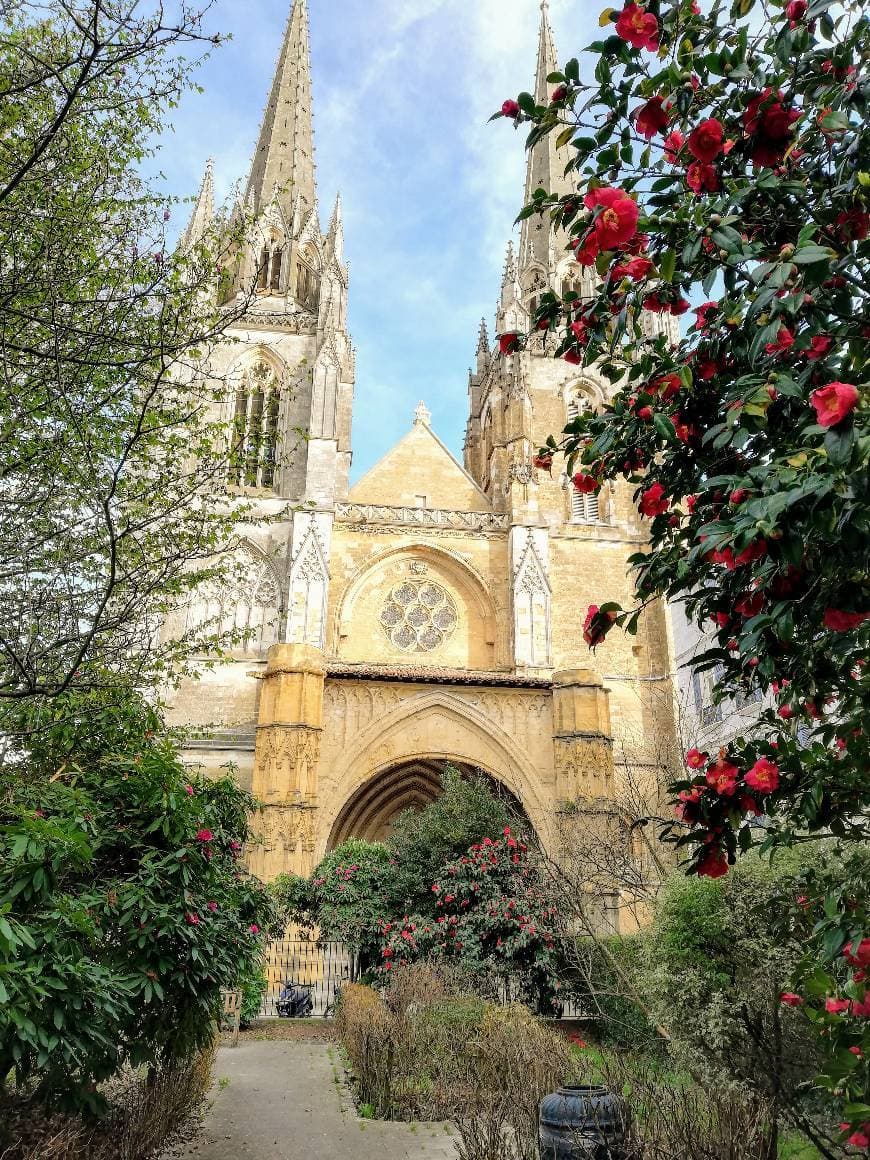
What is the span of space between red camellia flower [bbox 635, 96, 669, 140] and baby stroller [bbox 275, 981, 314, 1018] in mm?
13286

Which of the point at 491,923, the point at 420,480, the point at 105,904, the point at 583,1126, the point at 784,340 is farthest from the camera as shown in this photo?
the point at 420,480

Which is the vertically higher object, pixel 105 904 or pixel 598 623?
pixel 598 623

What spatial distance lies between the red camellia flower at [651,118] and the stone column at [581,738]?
15.6 meters

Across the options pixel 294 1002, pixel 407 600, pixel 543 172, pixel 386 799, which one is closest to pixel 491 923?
pixel 294 1002

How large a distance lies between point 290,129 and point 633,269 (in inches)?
1366

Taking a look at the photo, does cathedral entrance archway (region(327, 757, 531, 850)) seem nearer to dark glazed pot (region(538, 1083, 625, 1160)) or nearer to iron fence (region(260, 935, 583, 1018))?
iron fence (region(260, 935, 583, 1018))

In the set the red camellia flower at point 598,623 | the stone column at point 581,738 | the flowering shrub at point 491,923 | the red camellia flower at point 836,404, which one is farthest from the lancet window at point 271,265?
the red camellia flower at point 836,404

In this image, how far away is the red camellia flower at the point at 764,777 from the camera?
9.35 feet

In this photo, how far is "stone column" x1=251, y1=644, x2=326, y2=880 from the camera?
1602 cm

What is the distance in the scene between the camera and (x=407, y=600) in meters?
24.5

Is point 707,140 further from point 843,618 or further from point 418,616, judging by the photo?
point 418,616

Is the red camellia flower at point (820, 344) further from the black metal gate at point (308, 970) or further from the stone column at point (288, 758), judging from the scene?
the stone column at point (288, 758)

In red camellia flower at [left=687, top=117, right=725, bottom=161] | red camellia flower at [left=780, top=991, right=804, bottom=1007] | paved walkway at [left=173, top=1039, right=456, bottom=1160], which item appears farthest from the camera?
paved walkway at [left=173, top=1039, right=456, bottom=1160]

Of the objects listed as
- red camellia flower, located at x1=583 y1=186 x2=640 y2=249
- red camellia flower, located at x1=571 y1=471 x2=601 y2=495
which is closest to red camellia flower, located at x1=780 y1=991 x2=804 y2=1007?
red camellia flower, located at x1=571 y1=471 x2=601 y2=495
